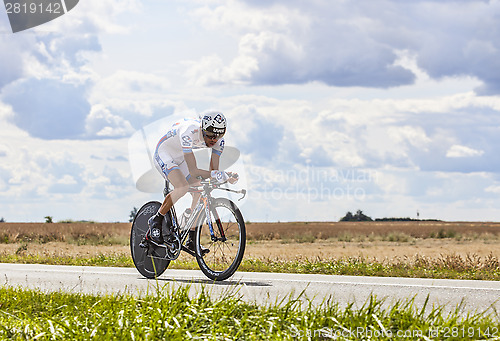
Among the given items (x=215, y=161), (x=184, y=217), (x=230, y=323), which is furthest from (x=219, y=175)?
(x=230, y=323)

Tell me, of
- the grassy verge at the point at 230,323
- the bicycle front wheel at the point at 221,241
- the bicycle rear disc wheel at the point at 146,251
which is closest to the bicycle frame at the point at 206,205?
the bicycle front wheel at the point at 221,241

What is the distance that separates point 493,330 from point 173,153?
5517 mm

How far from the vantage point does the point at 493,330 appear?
6.03 m

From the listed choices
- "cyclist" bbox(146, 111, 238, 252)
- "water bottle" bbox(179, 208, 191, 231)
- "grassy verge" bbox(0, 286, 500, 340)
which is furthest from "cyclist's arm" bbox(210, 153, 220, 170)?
A: "grassy verge" bbox(0, 286, 500, 340)

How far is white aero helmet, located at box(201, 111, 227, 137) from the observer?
926cm

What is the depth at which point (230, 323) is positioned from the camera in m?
6.36

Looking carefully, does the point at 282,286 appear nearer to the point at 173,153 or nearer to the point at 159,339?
the point at 173,153

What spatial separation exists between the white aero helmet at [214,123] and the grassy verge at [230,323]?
281cm

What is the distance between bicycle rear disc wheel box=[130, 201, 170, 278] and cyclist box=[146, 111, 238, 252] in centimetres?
33

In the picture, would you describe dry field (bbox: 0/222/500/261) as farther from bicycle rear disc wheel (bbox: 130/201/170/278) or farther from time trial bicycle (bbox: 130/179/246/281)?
time trial bicycle (bbox: 130/179/246/281)

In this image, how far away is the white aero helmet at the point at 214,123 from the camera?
926 cm

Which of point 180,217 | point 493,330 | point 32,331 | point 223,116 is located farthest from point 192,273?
point 493,330

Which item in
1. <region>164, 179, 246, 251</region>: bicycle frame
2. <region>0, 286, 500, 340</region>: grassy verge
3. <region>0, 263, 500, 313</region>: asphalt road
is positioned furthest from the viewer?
<region>164, 179, 246, 251</region>: bicycle frame

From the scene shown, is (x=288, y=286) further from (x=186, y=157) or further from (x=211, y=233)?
(x=186, y=157)
